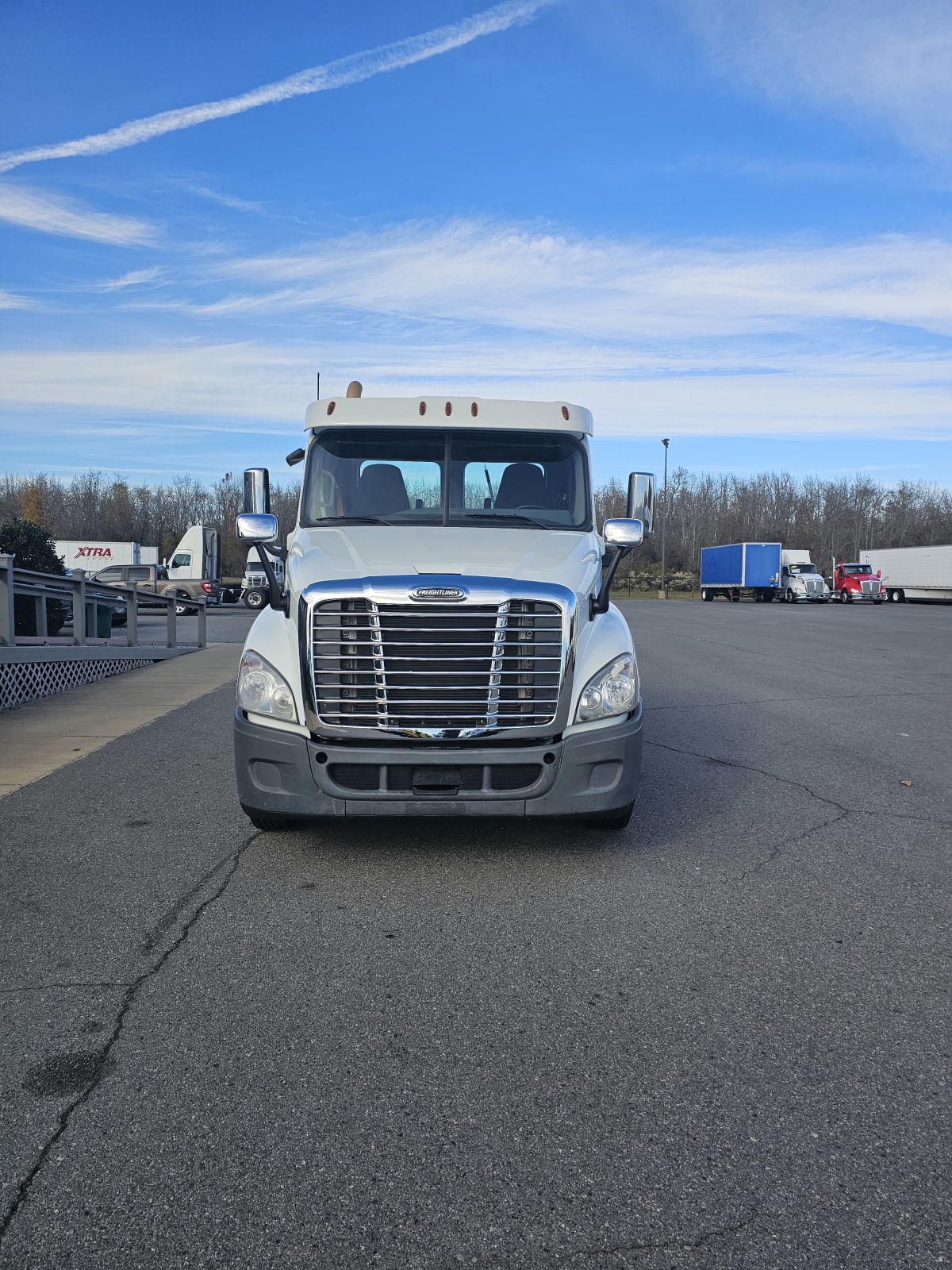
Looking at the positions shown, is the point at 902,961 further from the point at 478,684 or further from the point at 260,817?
the point at 260,817

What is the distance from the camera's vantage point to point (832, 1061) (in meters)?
3.19

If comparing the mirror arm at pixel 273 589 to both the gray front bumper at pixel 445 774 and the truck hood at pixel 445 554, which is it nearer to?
the truck hood at pixel 445 554

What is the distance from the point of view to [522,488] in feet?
21.6

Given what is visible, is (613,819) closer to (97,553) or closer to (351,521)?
(351,521)

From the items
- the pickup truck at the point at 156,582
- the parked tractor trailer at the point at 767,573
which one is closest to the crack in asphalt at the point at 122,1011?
the pickup truck at the point at 156,582

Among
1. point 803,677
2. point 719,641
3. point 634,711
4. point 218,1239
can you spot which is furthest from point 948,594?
point 218,1239

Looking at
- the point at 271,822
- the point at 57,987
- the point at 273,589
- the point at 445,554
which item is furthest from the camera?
the point at 273,589

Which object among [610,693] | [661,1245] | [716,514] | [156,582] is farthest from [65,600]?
[716,514]

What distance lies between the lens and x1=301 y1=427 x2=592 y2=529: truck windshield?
6461 mm

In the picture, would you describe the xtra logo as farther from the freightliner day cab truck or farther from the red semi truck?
the red semi truck

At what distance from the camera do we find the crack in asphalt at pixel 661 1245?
7.55 ft

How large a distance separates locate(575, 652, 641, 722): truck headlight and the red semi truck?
53.2 meters

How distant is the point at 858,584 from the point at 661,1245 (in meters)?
56.6

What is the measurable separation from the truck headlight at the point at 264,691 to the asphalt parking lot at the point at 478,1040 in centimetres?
82
